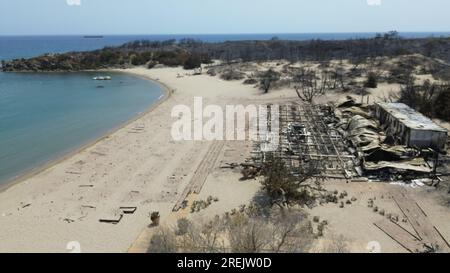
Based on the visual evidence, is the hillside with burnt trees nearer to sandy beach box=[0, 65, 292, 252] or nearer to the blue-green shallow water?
the blue-green shallow water

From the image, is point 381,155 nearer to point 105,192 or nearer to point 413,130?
point 413,130

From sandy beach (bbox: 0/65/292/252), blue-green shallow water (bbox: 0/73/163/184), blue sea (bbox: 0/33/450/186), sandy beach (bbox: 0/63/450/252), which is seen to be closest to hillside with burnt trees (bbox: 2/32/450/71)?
blue-green shallow water (bbox: 0/73/163/184)

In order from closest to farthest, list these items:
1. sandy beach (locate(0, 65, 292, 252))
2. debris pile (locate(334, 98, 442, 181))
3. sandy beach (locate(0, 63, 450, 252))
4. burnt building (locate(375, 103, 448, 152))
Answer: sandy beach (locate(0, 63, 450, 252)), sandy beach (locate(0, 65, 292, 252)), debris pile (locate(334, 98, 442, 181)), burnt building (locate(375, 103, 448, 152))

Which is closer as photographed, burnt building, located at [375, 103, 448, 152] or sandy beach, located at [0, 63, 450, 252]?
sandy beach, located at [0, 63, 450, 252]

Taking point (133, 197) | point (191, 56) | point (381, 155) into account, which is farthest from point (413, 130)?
point (191, 56)

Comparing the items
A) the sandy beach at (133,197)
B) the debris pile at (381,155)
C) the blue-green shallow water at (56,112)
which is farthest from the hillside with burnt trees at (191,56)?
the sandy beach at (133,197)

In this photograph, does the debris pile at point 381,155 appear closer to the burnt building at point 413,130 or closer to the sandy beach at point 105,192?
the burnt building at point 413,130
